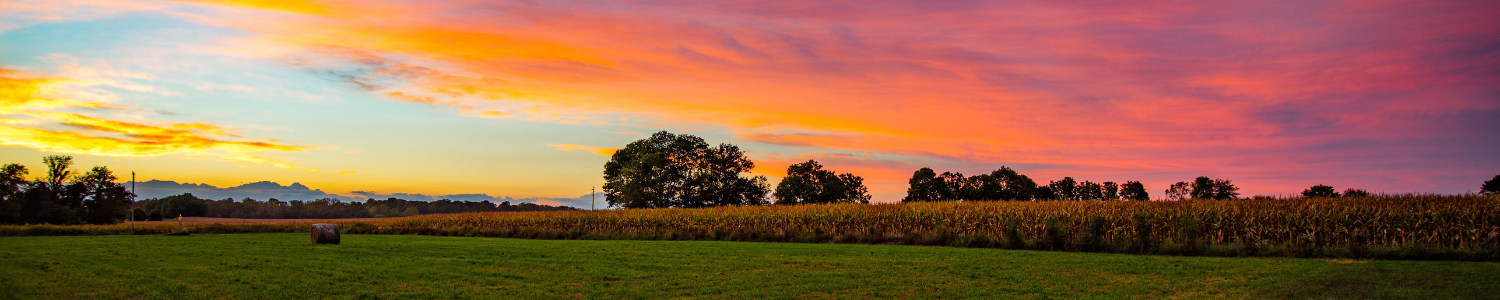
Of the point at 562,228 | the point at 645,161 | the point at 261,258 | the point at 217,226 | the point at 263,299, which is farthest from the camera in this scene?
the point at 645,161

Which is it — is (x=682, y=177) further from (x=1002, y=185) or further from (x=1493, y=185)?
(x=1493, y=185)

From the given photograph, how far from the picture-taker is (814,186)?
6569 centimetres

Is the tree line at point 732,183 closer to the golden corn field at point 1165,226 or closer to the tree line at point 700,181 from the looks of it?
the tree line at point 700,181

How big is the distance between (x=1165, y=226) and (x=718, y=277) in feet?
62.0

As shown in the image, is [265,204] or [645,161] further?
[265,204]

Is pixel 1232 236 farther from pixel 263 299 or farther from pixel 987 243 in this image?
pixel 263 299

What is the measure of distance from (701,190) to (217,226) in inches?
1405

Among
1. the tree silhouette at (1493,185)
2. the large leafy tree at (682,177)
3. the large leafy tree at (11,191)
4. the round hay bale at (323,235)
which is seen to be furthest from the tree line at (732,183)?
the large leafy tree at (11,191)

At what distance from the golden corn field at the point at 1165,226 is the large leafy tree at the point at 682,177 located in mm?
22782

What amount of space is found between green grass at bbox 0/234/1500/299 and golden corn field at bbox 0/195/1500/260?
4.47m

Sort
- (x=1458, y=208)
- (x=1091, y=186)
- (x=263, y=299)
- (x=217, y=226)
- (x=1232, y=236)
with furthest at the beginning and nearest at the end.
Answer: (x=1091, y=186) → (x=217, y=226) → (x=1232, y=236) → (x=1458, y=208) → (x=263, y=299)

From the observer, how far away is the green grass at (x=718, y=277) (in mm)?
12523

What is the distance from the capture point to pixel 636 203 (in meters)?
62.5

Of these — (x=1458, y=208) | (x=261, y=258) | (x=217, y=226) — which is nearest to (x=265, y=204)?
(x=217, y=226)
